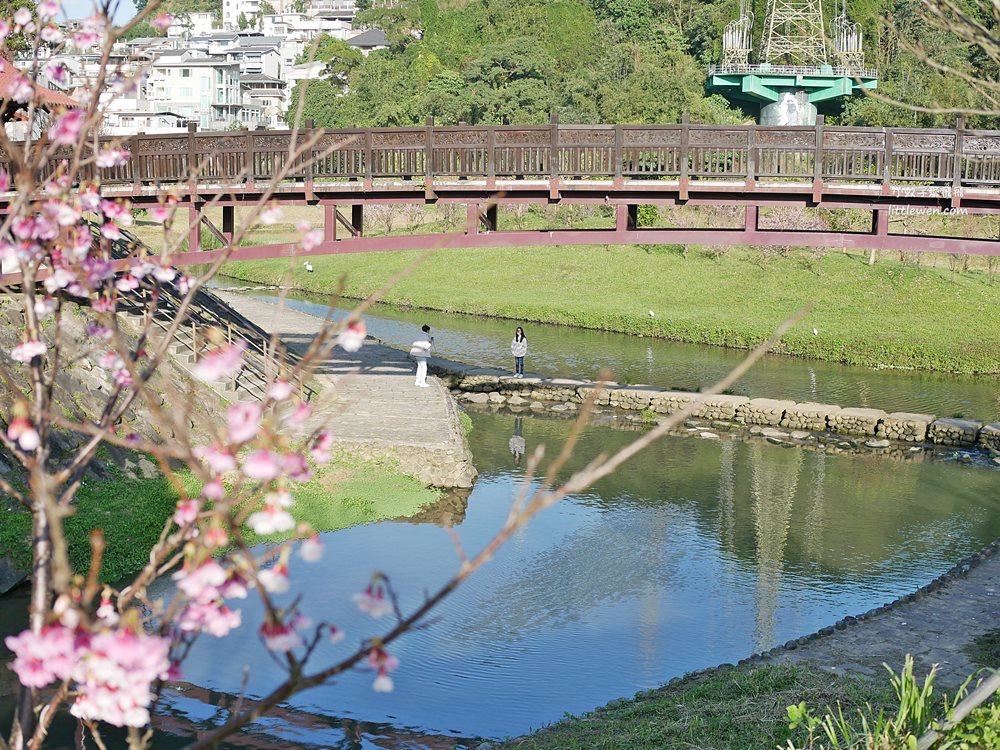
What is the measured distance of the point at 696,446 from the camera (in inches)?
1028

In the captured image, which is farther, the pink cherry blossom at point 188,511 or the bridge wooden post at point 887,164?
the bridge wooden post at point 887,164

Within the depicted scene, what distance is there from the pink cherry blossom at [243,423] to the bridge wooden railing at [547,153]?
18.9m

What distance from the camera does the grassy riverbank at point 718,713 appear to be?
35.1ft

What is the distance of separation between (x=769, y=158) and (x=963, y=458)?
758 centimetres

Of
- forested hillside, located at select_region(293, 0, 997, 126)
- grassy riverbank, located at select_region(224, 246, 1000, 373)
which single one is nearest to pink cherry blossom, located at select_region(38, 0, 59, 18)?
grassy riverbank, located at select_region(224, 246, 1000, 373)

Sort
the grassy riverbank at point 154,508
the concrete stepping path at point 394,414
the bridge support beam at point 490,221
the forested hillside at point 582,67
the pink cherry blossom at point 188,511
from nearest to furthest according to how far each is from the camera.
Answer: the pink cherry blossom at point 188,511 → the grassy riverbank at point 154,508 → the concrete stepping path at point 394,414 → the bridge support beam at point 490,221 → the forested hillside at point 582,67

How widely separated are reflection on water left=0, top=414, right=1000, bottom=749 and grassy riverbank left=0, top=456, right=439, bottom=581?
579 millimetres

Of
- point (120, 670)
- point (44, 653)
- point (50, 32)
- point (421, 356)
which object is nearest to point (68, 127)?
point (50, 32)

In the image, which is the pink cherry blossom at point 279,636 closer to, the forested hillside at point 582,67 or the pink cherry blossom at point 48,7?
the pink cherry blossom at point 48,7

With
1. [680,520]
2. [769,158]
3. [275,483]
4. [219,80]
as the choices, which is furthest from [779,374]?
[219,80]

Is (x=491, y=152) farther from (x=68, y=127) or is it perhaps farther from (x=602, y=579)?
(x=68, y=127)

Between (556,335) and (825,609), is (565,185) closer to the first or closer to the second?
(825,609)

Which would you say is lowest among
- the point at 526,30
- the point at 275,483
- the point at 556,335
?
the point at 556,335

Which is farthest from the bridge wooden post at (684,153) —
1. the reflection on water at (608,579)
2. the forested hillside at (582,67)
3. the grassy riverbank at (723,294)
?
the forested hillside at (582,67)
